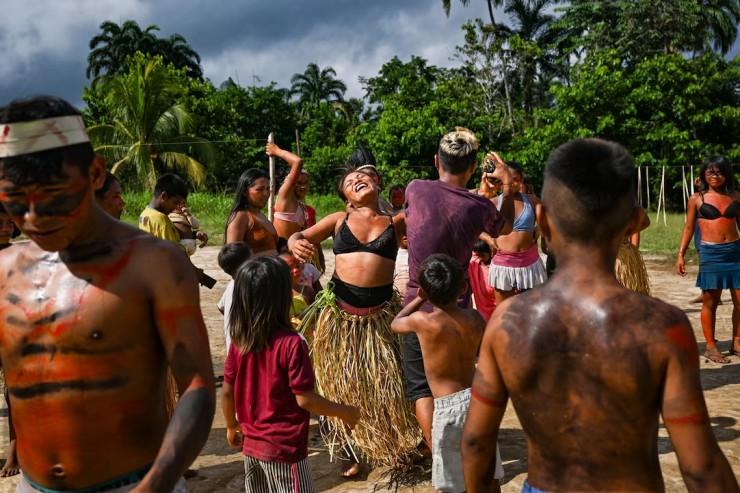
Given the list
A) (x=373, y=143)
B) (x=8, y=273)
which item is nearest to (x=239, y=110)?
(x=373, y=143)

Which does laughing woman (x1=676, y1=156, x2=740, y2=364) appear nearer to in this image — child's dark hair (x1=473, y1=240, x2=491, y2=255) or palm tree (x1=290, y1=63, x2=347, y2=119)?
child's dark hair (x1=473, y1=240, x2=491, y2=255)

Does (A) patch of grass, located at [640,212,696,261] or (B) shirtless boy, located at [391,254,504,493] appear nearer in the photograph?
(B) shirtless boy, located at [391,254,504,493]

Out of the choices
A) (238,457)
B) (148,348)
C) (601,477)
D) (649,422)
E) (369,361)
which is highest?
(148,348)

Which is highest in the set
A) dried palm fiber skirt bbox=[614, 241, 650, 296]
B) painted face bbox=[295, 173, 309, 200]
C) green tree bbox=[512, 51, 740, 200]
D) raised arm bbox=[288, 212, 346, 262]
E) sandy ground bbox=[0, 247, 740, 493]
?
green tree bbox=[512, 51, 740, 200]

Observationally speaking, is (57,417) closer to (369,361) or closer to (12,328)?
(12,328)

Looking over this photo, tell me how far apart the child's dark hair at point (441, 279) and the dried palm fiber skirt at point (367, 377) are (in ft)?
3.40

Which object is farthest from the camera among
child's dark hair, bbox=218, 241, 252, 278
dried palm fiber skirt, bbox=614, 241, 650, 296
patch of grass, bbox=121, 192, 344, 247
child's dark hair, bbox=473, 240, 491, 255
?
patch of grass, bbox=121, 192, 344, 247

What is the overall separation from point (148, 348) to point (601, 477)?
1.16 metres

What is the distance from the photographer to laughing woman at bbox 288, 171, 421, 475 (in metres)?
4.57

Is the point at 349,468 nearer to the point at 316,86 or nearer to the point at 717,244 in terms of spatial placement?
the point at 717,244

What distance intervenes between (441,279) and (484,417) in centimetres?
Answer: 171

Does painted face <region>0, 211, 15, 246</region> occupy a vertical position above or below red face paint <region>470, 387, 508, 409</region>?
above

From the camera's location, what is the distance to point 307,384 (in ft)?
10.3

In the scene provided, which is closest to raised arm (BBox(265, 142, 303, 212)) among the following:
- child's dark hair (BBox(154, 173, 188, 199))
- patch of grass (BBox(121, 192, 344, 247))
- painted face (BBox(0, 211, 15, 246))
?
child's dark hair (BBox(154, 173, 188, 199))
